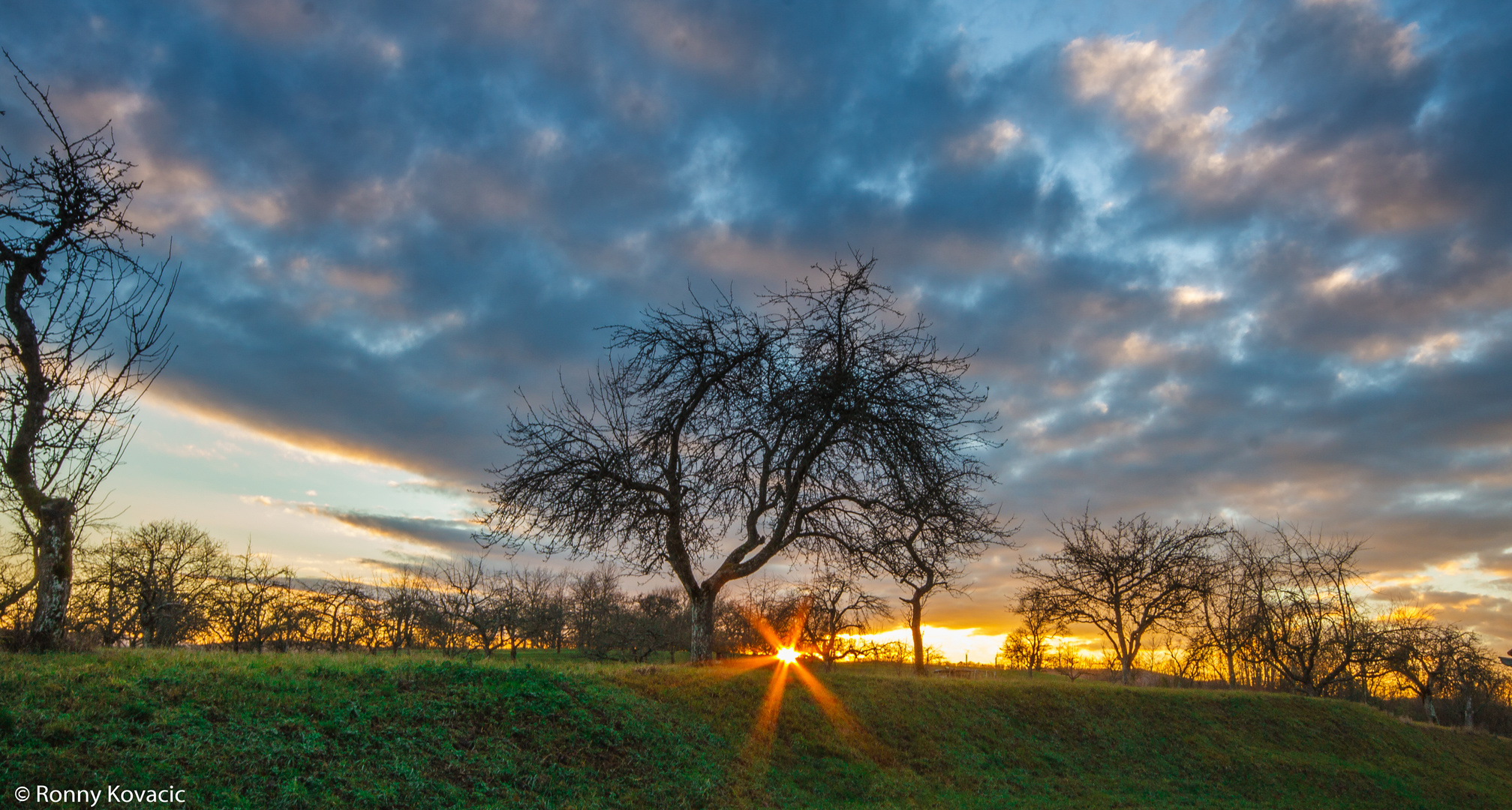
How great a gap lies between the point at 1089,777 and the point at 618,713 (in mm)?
12252

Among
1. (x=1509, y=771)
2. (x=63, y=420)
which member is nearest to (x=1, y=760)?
(x=63, y=420)

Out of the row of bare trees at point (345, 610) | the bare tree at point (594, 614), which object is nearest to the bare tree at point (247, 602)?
the row of bare trees at point (345, 610)

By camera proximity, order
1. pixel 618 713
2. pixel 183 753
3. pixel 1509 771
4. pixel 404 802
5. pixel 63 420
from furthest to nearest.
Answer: pixel 1509 771
pixel 618 713
pixel 63 420
pixel 404 802
pixel 183 753

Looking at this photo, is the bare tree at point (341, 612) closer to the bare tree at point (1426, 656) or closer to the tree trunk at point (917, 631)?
the tree trunk at point (917, 631)

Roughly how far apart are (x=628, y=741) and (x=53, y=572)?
335 inches

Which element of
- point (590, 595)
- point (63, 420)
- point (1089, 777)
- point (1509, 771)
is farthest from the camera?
point (590, 595)

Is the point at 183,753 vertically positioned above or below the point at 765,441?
below

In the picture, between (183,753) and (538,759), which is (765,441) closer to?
(538,759)

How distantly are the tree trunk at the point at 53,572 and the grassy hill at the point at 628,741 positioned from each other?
2.36ft

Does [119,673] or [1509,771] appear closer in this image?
[119,673]

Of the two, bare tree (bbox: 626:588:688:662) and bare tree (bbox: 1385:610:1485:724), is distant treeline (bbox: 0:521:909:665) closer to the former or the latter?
bare tree (bbox: 626:588:688:662)

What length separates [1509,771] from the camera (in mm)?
29828

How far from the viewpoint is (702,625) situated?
1848 centimetres

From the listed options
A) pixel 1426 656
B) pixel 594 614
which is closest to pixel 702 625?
pixel 594 614
